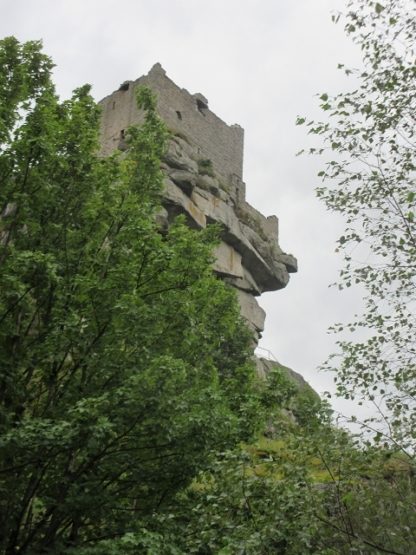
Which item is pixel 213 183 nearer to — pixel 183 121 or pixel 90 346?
pixel 183 121

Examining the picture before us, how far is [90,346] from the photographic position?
8.62 metres

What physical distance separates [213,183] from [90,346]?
24.9 m

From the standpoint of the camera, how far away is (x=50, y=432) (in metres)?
7.30

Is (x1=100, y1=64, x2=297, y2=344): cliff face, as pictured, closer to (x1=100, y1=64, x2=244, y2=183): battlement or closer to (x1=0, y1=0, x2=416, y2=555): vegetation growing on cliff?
→ (x1=100, y1=64, x2=244, y2=183): battlement

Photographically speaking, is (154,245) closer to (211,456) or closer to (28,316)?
(28,316)

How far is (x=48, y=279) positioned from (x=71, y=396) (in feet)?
5.22

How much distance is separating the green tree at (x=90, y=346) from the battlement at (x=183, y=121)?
70.1 ft

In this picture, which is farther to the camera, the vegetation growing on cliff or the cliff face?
the cliff face

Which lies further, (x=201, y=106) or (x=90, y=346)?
(x=201, y=106)

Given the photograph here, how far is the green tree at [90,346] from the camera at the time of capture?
25.9 feet

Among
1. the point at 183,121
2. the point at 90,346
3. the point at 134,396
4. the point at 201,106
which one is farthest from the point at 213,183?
the point at 134,396

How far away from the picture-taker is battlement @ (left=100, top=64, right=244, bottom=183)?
32.5 m

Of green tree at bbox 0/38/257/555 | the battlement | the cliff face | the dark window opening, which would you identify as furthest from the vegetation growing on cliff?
the dark window opening

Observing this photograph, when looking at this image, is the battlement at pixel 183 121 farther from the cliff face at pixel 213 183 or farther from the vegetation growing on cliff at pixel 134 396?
the vegetation growing on cliff at pixel 134 396
